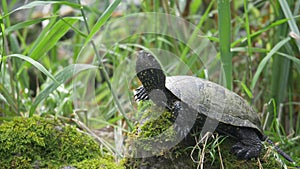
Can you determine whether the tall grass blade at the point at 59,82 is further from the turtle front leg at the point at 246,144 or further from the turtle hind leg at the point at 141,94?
the turtle front leg at the point at 246,144

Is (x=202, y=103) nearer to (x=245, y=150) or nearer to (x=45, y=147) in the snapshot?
(x=245, y=150)

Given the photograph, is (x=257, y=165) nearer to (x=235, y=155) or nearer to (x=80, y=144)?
(x=235, y=155)

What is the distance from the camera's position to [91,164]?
1.74m

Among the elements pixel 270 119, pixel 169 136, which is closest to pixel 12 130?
pixel 169 136

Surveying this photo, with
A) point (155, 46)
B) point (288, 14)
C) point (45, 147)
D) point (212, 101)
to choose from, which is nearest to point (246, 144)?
point (212, 101)

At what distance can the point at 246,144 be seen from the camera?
1.64 m

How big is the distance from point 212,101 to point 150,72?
26 cm

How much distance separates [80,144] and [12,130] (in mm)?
279

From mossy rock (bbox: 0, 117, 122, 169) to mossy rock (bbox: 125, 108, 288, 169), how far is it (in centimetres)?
14

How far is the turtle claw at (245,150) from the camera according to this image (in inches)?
63.6

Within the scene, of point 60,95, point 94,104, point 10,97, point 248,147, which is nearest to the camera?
point 248,147

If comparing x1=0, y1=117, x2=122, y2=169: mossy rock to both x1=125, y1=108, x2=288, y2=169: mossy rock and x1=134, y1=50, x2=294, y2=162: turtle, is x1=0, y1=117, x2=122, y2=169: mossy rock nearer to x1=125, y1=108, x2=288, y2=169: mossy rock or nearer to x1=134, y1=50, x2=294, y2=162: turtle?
x1=125, y1=108, x2=288, y2=169: mossy rock

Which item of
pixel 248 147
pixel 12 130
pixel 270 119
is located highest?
pixel 12 130

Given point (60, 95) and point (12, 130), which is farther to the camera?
point (60, 95)
